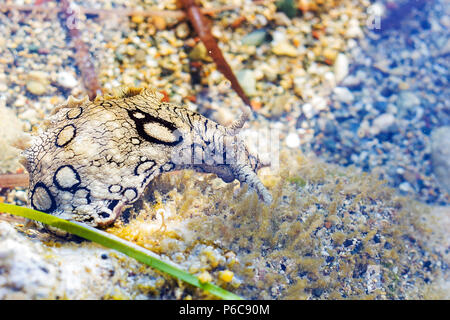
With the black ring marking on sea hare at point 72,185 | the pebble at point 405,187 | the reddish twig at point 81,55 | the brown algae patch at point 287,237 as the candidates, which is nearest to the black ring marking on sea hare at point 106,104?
the black ring marking on sea hare at point 72,185

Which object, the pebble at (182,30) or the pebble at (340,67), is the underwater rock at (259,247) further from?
the pebble at (182,30)

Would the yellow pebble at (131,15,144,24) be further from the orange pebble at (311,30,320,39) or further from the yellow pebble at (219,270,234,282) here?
the yellow pebble at (219,270,234,282)

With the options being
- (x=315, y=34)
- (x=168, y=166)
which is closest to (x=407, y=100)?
(x=315, y=34)

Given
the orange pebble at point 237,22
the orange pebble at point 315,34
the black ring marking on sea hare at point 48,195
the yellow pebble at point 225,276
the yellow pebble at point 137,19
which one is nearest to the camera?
the yellow pebble at point 225,276

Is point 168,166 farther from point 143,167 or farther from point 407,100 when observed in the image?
point 407,100
